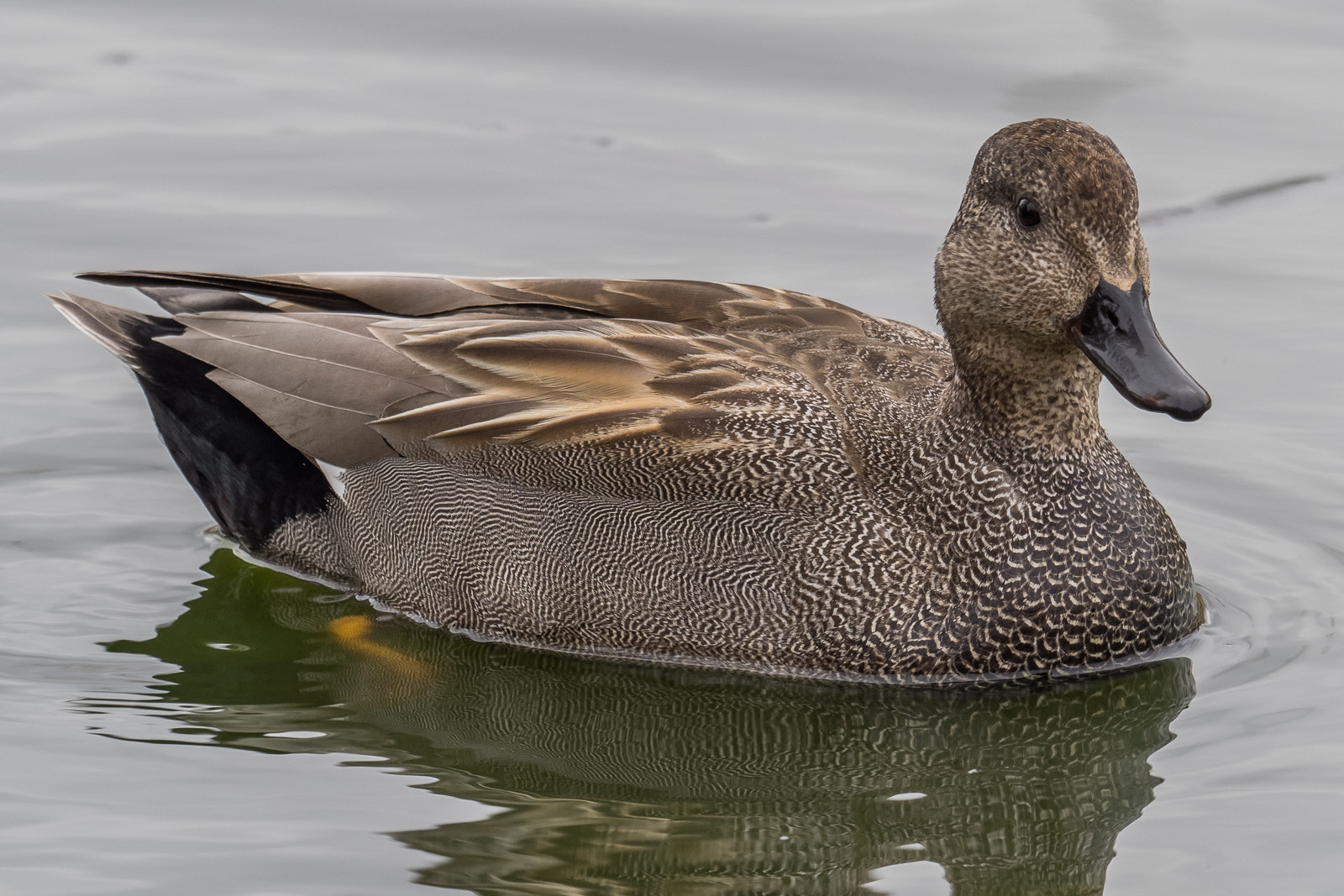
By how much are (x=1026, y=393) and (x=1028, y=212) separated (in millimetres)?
670

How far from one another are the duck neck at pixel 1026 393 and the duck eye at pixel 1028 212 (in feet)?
1.37

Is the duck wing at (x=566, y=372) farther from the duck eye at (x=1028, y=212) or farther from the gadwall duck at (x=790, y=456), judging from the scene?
the duck eye at (x=1028, y=212)

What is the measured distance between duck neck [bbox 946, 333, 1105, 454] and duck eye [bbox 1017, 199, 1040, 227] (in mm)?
418

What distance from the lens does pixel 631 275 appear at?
10.4 m

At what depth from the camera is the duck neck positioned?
7242mm

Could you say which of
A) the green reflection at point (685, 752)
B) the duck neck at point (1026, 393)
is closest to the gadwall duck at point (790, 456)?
the duck neck at point (1026, 393)

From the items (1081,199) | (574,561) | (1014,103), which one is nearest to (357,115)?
(1014,103)

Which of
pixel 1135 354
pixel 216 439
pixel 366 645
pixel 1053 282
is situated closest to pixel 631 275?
pixel 216 439

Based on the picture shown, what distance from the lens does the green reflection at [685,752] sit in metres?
6.28

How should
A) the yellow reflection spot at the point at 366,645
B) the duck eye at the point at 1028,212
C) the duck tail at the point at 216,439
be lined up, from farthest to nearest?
1. the duck tail at the point at 216,439
2. the yellow reflection spot at the point at 366,645
3. the duck eye at the point at 1028,212

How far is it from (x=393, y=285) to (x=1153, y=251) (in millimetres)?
4397

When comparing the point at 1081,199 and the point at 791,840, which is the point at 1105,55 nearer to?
the point at 1081,199

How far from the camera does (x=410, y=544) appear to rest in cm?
780

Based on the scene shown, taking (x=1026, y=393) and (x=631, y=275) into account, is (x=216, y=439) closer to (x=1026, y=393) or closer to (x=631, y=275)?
(x=631, y=275)
